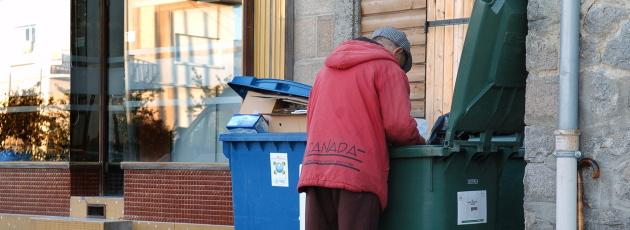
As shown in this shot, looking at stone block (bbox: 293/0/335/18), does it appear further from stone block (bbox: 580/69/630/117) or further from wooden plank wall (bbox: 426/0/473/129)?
stone block (bbox: 580/69/630/117)

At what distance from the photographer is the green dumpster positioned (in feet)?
17.6

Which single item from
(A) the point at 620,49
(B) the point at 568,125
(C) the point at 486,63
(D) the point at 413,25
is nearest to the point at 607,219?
(B) the point at 568,125

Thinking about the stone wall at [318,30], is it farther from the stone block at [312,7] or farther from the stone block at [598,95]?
the stone block at [598,95]

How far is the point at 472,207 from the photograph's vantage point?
217 inches

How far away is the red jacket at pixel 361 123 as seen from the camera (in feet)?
17.3

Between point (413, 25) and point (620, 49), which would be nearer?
point (620, 49)

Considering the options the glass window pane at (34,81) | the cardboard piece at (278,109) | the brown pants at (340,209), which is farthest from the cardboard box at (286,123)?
the glass window pane at (34,81)

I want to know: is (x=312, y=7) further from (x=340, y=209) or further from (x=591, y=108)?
(x=591, y=108)

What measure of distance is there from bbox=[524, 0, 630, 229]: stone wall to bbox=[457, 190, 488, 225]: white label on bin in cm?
34

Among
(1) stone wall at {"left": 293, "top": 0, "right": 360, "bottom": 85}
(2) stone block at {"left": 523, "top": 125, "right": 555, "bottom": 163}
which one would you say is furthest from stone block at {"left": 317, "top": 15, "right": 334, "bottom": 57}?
(2) stone block at {"left": 523, "top": 125, "right": 555, "bottom": 163}

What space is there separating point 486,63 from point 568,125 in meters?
0.64

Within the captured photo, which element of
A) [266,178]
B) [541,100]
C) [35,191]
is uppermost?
[541,100]

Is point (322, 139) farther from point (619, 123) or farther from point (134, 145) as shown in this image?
point (134, 145)

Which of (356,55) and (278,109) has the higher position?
(356,55)
